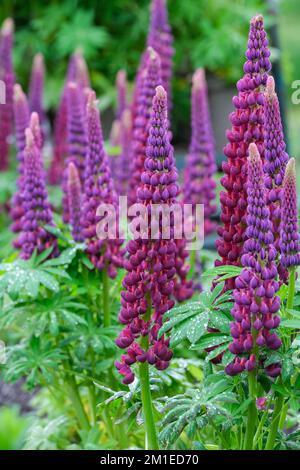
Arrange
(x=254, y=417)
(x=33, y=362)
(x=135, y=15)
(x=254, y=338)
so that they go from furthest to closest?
1. (x=135, y=15)
2. (x=33, y=362)
3. (x=254, y=417)
4. (x=254, y=338)

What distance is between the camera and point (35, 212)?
6.57ft

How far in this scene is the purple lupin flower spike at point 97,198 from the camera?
1.90 metres

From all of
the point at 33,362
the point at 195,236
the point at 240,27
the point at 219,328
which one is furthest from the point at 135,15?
the point at 219,328

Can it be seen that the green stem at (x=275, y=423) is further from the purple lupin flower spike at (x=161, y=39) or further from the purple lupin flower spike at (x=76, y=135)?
the purple lupin flower spike at (x=161, y=39)

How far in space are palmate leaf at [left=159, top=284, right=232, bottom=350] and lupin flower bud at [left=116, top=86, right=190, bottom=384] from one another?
0.05 m

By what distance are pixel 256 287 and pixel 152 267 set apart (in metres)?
0.24

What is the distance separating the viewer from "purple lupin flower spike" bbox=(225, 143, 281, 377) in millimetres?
1367

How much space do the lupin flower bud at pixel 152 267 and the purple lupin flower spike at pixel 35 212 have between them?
1.67 ft

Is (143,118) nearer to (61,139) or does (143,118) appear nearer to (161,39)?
(161,39)

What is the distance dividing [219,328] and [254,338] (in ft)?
0.29

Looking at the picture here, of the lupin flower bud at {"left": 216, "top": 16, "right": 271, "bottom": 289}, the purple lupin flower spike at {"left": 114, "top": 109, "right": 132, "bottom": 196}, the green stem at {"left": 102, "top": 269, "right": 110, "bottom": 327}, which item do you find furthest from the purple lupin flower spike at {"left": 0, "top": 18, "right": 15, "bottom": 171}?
the lupin flower bud at {"left": 216, "top": 16, "right": 271, "bottom": 289}

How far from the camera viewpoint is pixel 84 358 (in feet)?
7.03

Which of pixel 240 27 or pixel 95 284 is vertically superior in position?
pixel 240 27
